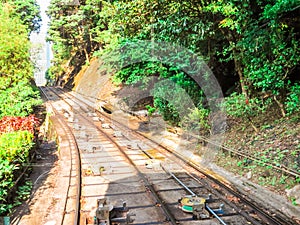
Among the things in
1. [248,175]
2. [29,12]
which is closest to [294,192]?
[248,175]

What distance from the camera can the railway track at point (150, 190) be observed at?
6.30 m

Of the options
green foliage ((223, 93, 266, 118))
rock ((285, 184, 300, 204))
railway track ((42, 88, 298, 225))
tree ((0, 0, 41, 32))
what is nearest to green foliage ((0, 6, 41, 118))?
railway track ((42, 88, 298, 225))

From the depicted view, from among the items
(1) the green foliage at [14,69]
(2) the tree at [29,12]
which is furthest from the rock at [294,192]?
(2) the tree at [29,12]

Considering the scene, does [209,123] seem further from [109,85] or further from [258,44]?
[109,85]

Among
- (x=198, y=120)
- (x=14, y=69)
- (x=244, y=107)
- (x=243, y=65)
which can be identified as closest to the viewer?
(x=244, y=107)

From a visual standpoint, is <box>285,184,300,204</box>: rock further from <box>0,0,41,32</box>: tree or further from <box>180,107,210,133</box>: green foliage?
<box>0,0,41,32</box>: tree

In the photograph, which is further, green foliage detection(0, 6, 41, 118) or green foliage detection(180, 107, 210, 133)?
green foliage detection(0, 6, 41, 118)

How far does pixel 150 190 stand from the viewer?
25.8 ft

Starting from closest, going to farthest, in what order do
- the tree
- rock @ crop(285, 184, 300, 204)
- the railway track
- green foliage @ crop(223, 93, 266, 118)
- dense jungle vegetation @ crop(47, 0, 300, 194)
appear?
the railway track < rock @ crop(285, 184, 300, 204) < dense jungle vegetation @ crop(47, 0, 300, 194) < green foliage @ crop(223, 93, 266, 118) < the tree

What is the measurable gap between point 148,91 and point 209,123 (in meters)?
8.71

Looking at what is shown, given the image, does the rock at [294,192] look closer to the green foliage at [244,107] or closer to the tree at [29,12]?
the green foliage at [244,107]

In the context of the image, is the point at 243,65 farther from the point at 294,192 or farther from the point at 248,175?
the point at 294,192

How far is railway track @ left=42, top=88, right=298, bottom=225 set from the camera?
6.30 m

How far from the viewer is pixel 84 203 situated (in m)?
7.12
